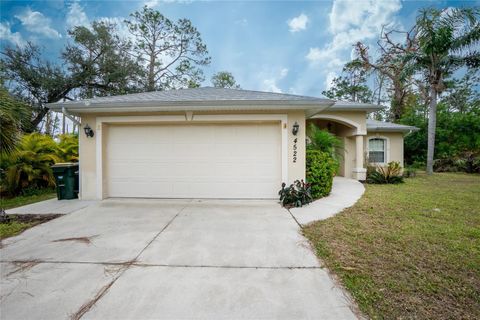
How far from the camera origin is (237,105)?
17.6ft

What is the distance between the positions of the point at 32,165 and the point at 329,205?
9874 mm

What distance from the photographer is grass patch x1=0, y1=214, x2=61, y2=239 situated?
12.1 feet

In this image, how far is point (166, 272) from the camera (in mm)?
2447

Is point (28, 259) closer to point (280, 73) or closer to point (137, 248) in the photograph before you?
point (137, 248)

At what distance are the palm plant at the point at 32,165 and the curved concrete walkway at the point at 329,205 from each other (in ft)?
28.4

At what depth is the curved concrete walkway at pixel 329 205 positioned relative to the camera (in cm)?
443

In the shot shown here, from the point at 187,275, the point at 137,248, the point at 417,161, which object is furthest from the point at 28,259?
the point at 417,161

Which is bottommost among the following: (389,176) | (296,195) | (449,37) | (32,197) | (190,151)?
→ (32,197)

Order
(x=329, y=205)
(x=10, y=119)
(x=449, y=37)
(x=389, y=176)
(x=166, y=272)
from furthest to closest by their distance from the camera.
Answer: (x=449, y=37)
(x=389, y=176)
(x=329, y=205)
(x=10, y=119)
(x=166, y=272)

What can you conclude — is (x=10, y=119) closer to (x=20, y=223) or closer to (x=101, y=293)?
(x=20, y=223)

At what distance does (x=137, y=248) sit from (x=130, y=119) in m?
4.07

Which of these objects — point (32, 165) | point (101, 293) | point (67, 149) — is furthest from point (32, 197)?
point (101, 293)

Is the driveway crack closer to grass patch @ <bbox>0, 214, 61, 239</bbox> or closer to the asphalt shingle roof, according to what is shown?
grass patch @ <bbox>0, 214, 61, 239</bbox>

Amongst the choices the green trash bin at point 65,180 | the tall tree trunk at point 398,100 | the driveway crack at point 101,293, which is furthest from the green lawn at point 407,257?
the tall tree trunk at point 398,100
